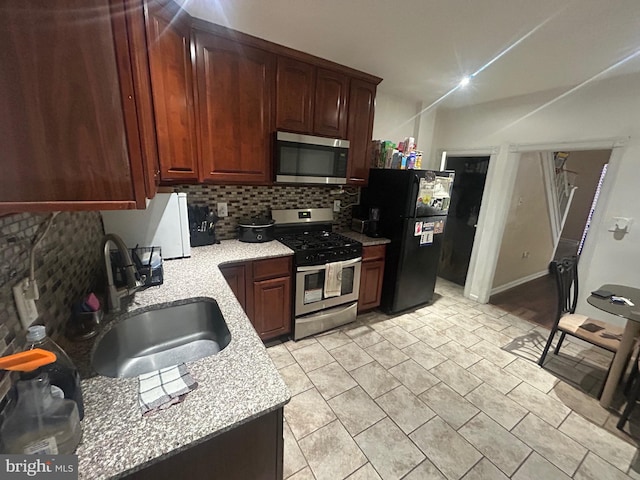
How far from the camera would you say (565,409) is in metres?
1.82

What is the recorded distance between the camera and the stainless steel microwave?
2.17m

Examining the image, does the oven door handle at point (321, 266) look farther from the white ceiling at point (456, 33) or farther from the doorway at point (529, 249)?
the doorway at point (529, 249)

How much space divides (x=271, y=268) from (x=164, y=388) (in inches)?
55.5

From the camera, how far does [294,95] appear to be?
219 centimetres

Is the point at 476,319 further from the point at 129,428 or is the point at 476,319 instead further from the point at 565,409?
the point at 129,428

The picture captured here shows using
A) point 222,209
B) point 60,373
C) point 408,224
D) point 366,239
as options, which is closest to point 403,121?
point 408,224

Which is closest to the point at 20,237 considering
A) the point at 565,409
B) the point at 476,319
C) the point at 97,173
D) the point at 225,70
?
the point at 97,173

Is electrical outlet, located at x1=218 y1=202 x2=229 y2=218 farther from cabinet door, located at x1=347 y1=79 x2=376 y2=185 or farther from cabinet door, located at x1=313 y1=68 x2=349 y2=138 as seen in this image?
cabinet door, located at x1=347 y1=79 x2=376 y2=185

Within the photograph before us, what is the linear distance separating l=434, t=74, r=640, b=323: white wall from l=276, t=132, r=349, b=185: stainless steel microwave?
1920 mm

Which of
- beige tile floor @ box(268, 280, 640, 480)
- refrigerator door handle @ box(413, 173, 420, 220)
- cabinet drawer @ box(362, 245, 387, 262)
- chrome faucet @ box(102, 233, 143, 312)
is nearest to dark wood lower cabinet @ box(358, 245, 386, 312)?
cabinet drawer @ box(362, 245, 387, 262)

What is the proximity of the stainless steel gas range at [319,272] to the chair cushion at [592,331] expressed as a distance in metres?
1.77

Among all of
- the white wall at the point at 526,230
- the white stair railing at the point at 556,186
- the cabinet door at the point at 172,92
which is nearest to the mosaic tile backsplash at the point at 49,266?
the cabinet door at the point at 172,92

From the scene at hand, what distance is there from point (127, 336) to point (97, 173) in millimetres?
899

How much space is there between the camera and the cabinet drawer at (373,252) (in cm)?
268
